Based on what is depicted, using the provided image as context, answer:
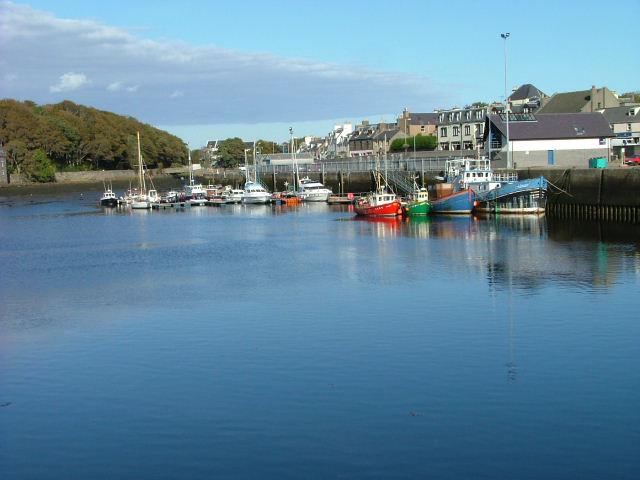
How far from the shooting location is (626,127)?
96.2 m

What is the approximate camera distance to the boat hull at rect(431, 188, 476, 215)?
59.3 m

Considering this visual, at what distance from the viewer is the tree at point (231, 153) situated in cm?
18888

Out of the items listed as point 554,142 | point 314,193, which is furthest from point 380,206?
point 314,193

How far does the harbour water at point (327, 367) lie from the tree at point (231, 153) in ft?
496

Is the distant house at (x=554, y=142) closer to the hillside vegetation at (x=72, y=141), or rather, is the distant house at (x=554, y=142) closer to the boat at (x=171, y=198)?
the boat at (x=171, y=198)

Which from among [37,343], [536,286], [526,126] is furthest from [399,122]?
[37,343]

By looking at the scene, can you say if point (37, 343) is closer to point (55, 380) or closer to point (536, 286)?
point (55, 380)

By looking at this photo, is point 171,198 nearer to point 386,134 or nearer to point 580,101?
point 386,134

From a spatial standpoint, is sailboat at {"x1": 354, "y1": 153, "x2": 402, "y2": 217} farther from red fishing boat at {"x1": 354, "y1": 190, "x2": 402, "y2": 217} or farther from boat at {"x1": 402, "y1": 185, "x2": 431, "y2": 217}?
boat at {"x1": 402, "y1": 185, "x2": 431, "y2": 217}

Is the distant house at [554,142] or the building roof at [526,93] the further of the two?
the building roof at [526,93]

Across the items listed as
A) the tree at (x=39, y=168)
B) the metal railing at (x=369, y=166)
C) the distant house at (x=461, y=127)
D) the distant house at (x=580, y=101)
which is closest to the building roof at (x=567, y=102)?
the distant house at (x=580, y=101)

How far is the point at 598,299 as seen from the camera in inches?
1020

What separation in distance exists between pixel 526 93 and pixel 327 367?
110 metres

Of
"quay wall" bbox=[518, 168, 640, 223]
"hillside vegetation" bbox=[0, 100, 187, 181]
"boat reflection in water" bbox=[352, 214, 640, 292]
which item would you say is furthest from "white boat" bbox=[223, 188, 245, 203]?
"hillside vegetation" bbox=[0, 100, 187, 181]
